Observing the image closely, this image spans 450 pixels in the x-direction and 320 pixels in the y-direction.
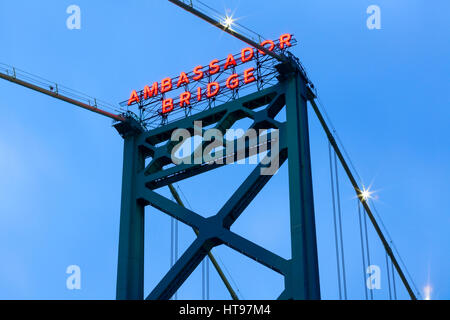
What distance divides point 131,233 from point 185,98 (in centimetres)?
796

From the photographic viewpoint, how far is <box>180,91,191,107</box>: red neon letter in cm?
4909

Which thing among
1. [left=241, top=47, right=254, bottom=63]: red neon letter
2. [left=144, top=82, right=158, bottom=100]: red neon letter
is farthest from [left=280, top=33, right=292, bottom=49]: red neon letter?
[left=144, top=82, right=158, bottom=100]: red neon letter

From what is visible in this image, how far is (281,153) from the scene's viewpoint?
145ft

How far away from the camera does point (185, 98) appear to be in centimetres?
4925

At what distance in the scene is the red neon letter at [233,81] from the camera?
156 feet

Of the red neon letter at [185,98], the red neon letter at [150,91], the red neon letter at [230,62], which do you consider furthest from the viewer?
the red neon letter at [150,91]

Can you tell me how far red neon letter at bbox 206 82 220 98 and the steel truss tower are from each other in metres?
1.07

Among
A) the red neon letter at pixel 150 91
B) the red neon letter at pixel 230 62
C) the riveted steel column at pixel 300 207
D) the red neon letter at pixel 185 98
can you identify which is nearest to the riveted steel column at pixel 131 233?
the red neon letter at pixel 150 91

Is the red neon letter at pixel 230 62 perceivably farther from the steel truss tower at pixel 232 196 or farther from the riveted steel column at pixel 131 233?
the riveted steel column at pixel 131 233

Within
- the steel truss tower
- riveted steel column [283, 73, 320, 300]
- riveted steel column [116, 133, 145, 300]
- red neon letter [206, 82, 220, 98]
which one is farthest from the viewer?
red neon letter [206, 82, 220, 98]

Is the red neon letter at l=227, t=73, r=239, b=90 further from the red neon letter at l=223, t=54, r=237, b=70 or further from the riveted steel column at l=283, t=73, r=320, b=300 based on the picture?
the riveted steel column at l=283, t=73, r=320, b=300

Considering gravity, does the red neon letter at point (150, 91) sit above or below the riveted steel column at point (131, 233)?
above
